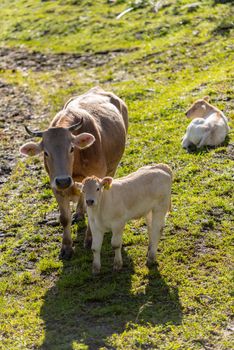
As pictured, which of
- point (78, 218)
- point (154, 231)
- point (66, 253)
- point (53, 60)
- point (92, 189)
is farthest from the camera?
point (53, 60)

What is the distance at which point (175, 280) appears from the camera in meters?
9.49

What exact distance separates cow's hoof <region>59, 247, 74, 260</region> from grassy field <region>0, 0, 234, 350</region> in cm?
12

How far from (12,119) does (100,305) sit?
32.9 ft

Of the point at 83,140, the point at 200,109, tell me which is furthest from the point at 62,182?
the point at 200,109

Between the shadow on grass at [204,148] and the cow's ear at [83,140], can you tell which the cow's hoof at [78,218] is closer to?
the cow's ear at [83,140]

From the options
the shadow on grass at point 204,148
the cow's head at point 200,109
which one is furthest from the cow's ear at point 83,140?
the cow's head at point 200,109

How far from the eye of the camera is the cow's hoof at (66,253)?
10617 millimetres

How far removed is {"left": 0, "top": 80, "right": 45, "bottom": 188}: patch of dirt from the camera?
15.3 m

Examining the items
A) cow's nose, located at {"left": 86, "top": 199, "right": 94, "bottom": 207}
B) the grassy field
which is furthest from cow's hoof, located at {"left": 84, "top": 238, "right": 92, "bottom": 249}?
cow's nose, located at {"left": 86, "top": 199, "right": 94, "bottom": 207}

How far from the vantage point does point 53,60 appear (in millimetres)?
24000

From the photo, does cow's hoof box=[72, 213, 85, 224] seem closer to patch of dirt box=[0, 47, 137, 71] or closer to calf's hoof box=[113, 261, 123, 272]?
calf's hoof box=[113, 261, 123, 272]

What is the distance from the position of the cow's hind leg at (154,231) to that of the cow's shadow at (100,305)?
184mm

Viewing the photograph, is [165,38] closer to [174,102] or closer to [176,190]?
[174,102]

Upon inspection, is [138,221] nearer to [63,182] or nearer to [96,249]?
[96,249]
